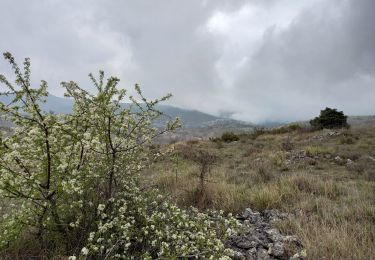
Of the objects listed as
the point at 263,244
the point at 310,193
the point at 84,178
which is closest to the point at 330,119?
the point at 310,193

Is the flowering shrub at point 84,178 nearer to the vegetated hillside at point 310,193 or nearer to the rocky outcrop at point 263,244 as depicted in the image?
the rocky outcrop at point 263,244

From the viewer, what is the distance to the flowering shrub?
11.8 ft

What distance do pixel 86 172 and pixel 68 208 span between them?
23.0 inches

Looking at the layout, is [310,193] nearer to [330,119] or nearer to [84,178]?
[84,178]

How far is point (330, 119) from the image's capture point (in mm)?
24016

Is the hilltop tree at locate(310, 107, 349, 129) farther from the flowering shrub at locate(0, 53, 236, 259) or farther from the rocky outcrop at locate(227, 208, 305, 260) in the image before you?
the flowering shrub at locate(0, 53, 236, 259)

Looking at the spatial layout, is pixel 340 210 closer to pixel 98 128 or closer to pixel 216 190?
pixel 216 190

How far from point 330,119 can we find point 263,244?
22094 mm

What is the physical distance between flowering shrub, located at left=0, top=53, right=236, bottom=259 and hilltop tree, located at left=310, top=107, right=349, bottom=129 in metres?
21.0

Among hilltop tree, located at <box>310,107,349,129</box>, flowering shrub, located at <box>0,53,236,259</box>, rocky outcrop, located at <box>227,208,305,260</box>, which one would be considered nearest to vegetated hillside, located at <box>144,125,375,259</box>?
rocky outcrop, located at <box>227,208,305,260</box>

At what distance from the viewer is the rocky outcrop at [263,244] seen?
4.11 metres

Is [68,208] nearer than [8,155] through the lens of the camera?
No

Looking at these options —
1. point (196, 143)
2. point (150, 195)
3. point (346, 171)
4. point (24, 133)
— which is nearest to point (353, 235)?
point (150, 195)

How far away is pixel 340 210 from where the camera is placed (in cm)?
567
